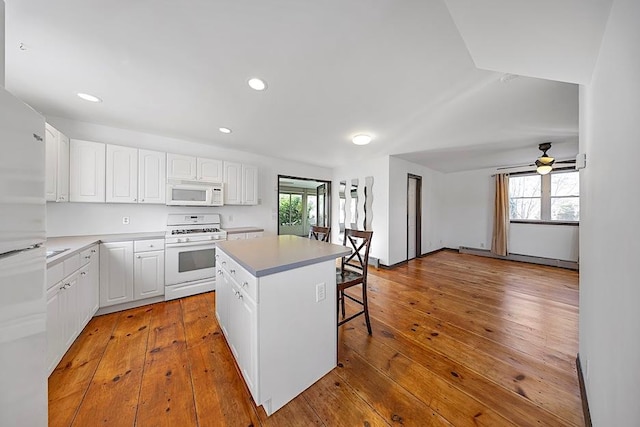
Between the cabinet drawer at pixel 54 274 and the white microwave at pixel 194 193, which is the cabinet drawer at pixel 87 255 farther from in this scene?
the white microwave at pixel 194 193

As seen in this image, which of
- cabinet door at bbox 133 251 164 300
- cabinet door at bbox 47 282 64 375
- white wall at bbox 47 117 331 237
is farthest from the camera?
white wall at bbox 47 117 331 237

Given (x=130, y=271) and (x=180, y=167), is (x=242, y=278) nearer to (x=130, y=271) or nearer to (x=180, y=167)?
(x=130, y=271)

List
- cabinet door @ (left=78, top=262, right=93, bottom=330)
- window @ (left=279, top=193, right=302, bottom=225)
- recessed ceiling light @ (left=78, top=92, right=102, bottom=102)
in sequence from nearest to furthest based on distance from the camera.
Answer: cabinet door @ (left=78, top=262, right=93, bottom=330), recessed ceiling light @ (left=78, top=92, right=102, bottom=102), window @ (left=279, top=193, right=302, bottom=225)

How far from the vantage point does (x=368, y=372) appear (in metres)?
1.64

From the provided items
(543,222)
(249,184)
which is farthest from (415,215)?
(249,184)

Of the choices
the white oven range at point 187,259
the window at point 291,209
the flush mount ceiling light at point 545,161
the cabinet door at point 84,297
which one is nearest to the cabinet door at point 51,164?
the cabinet door at point 84,297

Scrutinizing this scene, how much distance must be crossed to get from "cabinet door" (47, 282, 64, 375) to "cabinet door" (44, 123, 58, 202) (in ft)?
4.13

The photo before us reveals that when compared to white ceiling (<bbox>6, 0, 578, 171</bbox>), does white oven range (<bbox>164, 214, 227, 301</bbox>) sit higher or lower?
lower

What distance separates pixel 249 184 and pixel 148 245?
70.0 inches

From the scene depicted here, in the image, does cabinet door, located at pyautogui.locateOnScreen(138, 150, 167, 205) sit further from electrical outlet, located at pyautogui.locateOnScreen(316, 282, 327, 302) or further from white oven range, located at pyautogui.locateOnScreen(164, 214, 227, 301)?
electrical outlet, located at pyautogui.locateOnScreen(316, 282, 327, 302)

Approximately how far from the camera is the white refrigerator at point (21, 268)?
2.48 ft

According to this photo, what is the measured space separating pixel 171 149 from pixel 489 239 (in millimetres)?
7496

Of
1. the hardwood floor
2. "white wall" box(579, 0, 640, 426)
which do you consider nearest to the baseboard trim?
the hardwood floor

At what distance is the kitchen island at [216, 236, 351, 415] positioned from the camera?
1274 mm
